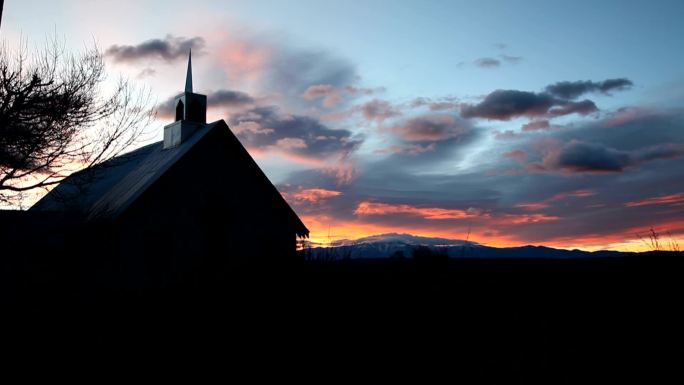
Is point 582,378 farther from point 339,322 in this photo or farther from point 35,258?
point 35,258

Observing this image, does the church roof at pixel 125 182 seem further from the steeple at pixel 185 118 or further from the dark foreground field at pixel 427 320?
the dark foreground field at pixel 427 320

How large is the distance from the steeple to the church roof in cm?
56

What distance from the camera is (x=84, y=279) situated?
23.0 m

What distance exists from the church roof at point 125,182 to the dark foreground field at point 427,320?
610 inches

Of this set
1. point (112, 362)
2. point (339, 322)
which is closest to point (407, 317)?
point (339, 322)

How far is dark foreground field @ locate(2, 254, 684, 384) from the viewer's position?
700 cm

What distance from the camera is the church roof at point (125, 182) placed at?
2361 cm

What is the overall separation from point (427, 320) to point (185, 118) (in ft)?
79.1

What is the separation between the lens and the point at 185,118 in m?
29.4

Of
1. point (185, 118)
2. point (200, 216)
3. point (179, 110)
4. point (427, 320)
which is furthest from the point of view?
point (179, 110)

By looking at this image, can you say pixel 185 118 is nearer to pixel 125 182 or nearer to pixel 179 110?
pixel 179 110

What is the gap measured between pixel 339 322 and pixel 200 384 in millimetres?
1986

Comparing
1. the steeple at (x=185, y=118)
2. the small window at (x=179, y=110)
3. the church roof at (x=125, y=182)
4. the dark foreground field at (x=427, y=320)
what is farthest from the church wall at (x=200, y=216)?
the dark foreground field at (x=427, y=320)

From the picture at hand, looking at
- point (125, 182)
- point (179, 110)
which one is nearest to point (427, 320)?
point (125, 182)
